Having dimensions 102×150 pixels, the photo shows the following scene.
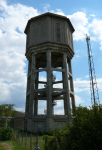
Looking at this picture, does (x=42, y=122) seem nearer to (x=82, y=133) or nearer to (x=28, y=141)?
(x=28, y=141)

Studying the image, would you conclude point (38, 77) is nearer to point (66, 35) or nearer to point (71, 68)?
point (71, 68)

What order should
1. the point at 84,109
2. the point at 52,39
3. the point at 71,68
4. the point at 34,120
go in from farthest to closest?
1. the point at 71,68
2. the point at 52,39
3. the point at 34,120
4. the point at 84,109

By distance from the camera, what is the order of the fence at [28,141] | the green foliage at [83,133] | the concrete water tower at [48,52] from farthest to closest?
the concrete water tower at [48,52], the fence at [28,141], the green foliage at [83,133]

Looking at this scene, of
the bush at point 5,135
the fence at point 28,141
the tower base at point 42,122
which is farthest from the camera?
the tower base at point 42,122

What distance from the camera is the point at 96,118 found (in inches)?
218

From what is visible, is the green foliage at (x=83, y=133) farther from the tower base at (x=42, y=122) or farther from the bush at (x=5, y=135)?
the tower base at (x=42, y=122)

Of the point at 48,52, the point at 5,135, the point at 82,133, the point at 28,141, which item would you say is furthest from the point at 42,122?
the point at 82,133

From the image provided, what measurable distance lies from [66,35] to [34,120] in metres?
16.7

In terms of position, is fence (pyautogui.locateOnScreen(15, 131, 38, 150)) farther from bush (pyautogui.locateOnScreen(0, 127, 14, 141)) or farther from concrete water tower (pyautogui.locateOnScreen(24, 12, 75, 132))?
concrete water tower (pyautogui.locateOnScreen(24, 12, 75, 132))

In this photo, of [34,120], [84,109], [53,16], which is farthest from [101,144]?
[53,16]

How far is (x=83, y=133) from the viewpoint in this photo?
5531mm

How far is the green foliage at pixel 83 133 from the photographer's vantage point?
528cm

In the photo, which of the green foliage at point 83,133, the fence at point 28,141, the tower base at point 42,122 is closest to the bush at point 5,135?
the fence at point 28,141

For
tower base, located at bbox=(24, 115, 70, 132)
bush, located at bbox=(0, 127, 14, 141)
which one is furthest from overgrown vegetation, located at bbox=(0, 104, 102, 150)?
tower base, located at bbox=(24, 115, 70, 132)
